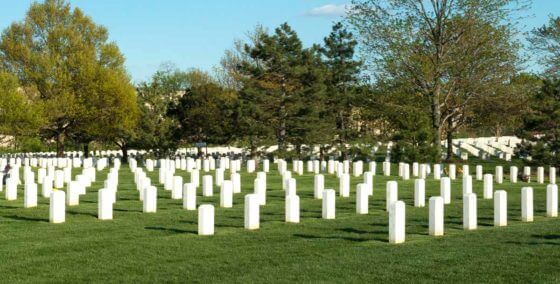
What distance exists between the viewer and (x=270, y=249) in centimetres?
1068

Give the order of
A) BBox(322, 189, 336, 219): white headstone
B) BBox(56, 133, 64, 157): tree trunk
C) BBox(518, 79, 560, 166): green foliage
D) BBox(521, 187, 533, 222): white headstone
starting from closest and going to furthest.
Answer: BBox(521, 187, 533, 222): white headstone, BBox(322, 189, 336, 219): white headstone, BBox(518, 79, 560, 166): green foliage, BBox(56, 133, 64, 157): tree trunk

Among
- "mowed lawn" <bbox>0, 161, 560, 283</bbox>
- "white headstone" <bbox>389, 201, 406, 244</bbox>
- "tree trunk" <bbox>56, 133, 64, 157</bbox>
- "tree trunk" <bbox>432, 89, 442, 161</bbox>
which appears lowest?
"mowed lawn" <bbox>0, 161, 560, 283</bbox>

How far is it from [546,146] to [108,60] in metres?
28.1

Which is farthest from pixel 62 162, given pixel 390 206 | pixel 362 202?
pixel 390 206

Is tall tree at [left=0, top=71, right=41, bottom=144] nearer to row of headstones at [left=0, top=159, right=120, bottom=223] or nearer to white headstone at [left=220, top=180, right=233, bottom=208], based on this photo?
row of headstones at [left=0, top=159, right=120, bottom=223]

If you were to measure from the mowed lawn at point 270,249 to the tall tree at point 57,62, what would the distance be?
3135 cm

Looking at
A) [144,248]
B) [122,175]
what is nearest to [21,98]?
[122,175]

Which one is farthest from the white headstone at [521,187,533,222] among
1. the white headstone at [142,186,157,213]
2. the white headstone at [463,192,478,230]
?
the white headstone at [142,186,157,213]

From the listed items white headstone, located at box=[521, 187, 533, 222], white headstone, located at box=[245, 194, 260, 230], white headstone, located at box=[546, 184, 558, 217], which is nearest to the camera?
white headstone, located at box=[245, 194, 260, 230]

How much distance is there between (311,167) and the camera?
31.9 metres

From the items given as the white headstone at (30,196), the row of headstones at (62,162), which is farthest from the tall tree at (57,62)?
the white headstone at (30,196)

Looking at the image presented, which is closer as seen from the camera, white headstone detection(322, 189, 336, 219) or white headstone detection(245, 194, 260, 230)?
white headstone detection(245, 194, 260, 230)

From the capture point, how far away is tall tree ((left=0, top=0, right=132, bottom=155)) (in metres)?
46.0

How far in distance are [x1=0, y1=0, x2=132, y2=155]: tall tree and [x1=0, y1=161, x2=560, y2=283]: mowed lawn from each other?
103 feet
